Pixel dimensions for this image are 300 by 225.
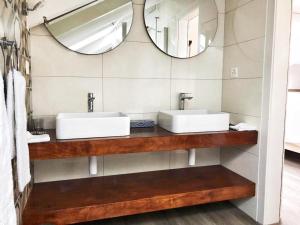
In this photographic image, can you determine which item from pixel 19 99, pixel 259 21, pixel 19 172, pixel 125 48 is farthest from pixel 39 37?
pixel 259 21

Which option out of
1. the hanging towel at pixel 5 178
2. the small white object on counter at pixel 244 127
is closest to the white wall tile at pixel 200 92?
the small white object on counter at pixel 244 127

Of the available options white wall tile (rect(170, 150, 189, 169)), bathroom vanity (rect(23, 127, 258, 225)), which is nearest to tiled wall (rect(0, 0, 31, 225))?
bathroom vanity (rect(23, 127, 258, 225))

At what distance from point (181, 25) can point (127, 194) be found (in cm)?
163

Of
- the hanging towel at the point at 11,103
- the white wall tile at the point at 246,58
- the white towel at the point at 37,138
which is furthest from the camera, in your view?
the white wall tile at the point at 246,58

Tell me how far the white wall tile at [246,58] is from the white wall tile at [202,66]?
7 centimetres

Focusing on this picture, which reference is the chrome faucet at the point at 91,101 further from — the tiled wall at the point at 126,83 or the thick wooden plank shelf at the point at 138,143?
the thick wooden plank shelf at the point at 138,143

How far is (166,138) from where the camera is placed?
191 cm

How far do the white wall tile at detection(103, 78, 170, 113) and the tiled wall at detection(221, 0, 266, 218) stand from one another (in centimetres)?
64

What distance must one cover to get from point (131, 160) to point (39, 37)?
134cm

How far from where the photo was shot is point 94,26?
2.20 m

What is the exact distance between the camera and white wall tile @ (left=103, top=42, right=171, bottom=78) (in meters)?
2.28

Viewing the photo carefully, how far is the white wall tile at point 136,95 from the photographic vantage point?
2307mm

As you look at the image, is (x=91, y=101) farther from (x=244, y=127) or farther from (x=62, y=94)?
(x=244, y=127)

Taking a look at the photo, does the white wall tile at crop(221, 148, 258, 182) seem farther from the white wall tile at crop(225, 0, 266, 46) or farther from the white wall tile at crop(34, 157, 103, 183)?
the white wall tile at crop(34, 157, 103, 183)
